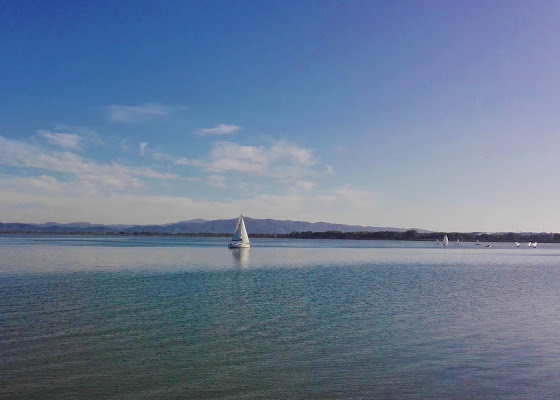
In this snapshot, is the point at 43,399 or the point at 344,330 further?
the point at 344,330

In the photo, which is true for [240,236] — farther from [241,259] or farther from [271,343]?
Answer: [271,343]

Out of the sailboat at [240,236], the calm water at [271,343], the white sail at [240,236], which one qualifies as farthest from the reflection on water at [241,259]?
the calm water at [271,343]

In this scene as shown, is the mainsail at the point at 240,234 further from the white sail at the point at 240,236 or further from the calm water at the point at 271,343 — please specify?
the calm water at the point at 271,343

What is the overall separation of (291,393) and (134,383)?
4.68 meters

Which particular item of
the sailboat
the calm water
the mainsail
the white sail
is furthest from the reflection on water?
the calm water

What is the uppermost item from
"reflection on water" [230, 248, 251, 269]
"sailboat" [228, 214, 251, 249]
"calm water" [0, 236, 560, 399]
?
"sailboat" [228, 214, 251, 249]

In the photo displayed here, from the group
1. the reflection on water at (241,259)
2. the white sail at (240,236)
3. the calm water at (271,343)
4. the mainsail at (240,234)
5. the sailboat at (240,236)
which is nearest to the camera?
the calm water at (271,343)

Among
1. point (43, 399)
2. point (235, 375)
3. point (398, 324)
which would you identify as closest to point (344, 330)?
point (398, 324)

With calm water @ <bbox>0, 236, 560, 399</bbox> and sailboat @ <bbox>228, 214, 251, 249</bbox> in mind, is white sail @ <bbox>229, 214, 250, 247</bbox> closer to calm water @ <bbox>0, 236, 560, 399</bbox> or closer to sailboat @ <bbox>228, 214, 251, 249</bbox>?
sailboat @ <bbox>228, 214, 251, 249</bbox>

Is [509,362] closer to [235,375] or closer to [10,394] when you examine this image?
[235,375]

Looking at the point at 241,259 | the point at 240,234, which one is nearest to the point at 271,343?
the point at 241,259

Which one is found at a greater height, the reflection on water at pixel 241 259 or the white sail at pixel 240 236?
the white sail at pixel 240 236

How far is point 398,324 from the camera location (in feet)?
80.3

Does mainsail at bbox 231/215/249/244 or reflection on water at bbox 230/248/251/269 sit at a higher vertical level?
mainsail at bbox 231/215/249/244
